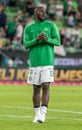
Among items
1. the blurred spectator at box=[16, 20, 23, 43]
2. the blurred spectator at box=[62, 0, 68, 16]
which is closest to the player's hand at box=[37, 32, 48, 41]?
the blurred spectator at box=[16, 20, 23, 43]

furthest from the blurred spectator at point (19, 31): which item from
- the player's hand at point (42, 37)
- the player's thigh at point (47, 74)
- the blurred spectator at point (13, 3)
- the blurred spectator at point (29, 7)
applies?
the player's hand at point (42, 37)

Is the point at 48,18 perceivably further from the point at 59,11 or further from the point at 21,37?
the point at 21,37

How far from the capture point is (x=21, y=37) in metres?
34.4

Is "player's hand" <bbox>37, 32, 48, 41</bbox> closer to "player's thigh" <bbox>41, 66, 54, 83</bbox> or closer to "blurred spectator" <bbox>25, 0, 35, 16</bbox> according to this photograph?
"player's thigh" <bbox>41, 66, 54, 83</bbox>

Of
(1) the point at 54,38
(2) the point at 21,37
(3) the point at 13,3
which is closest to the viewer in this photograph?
(1) the point at 54,38

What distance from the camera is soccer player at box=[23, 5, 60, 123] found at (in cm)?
1467

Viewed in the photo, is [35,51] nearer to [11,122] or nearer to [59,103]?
[11,122]

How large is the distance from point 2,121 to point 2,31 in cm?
2022

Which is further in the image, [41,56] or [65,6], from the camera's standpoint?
[65,6]

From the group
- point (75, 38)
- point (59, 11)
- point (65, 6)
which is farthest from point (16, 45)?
point (65, 6)

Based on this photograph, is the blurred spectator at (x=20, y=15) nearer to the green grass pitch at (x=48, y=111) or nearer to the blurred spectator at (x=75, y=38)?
the blurred spectator at (x=75, y=38)

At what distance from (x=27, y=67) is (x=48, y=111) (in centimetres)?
1501

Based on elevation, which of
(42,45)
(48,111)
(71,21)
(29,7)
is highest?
(42,45)

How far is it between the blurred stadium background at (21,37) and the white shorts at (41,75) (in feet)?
55.1
